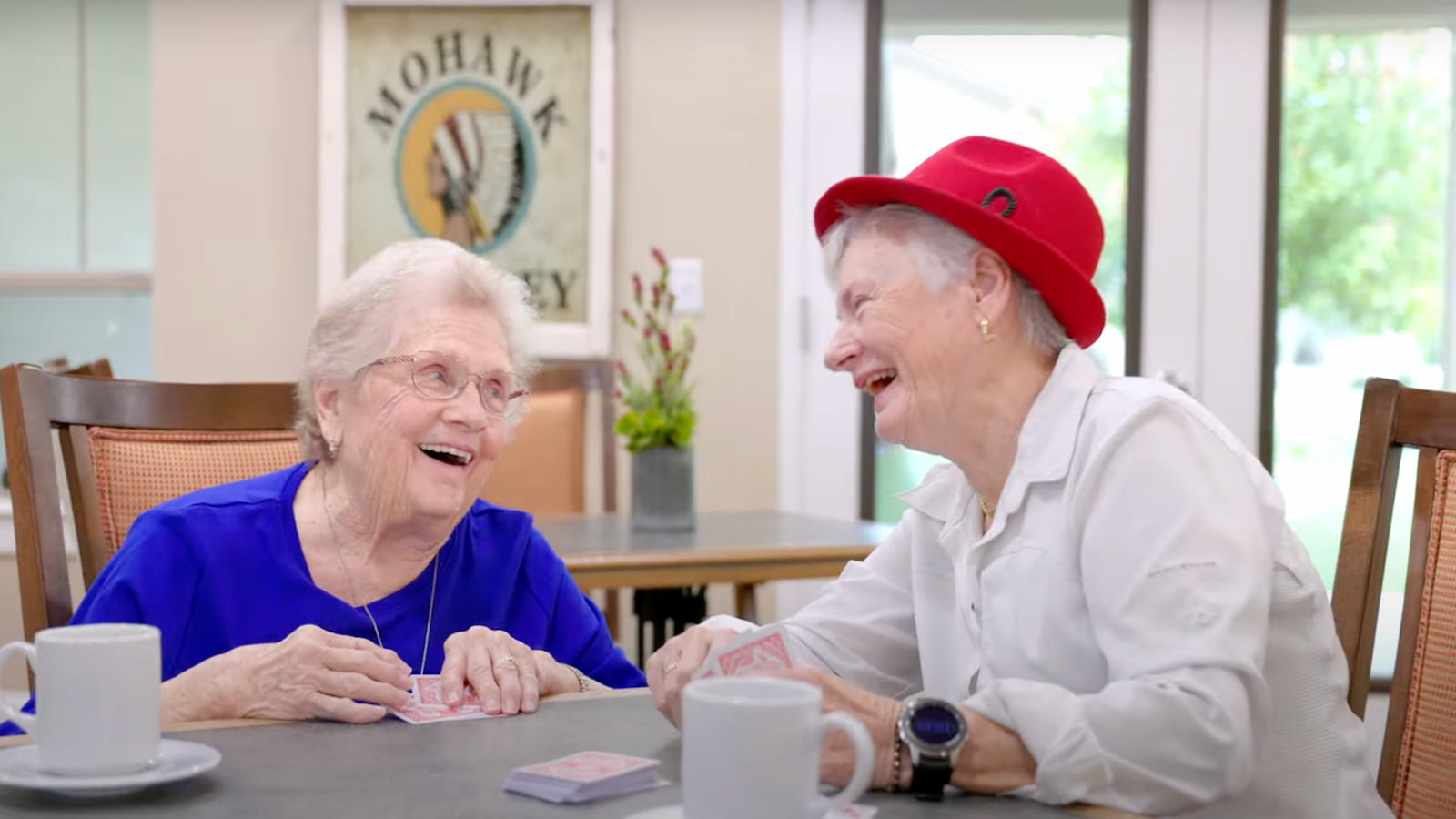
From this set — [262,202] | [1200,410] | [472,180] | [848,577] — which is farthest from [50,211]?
[1200,410]

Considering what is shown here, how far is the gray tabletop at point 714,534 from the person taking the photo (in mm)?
2760

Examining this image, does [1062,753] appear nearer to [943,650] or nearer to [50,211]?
[943,650]

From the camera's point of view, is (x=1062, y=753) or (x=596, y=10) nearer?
(x=1062, y=753)

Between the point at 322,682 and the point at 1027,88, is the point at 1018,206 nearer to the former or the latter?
the point at 322,682

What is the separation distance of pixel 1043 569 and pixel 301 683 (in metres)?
0.67

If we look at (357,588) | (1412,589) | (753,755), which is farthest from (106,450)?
(1412,589)

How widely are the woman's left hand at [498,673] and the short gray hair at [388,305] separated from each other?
0.46 metres

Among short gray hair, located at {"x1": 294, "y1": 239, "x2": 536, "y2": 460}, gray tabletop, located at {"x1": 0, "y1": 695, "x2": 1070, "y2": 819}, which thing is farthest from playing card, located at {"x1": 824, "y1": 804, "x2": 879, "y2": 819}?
short gray hair, located at {"x1": 294, "y1": 239, "x2": 536, "y2": 460}

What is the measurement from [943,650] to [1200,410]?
1.17 ft

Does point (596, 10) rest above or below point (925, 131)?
above

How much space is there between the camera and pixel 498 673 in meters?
1.46

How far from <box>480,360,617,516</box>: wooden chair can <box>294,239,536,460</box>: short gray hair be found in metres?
1.51

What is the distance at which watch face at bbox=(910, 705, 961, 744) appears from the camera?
3.69 feet

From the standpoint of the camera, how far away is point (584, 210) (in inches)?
163
